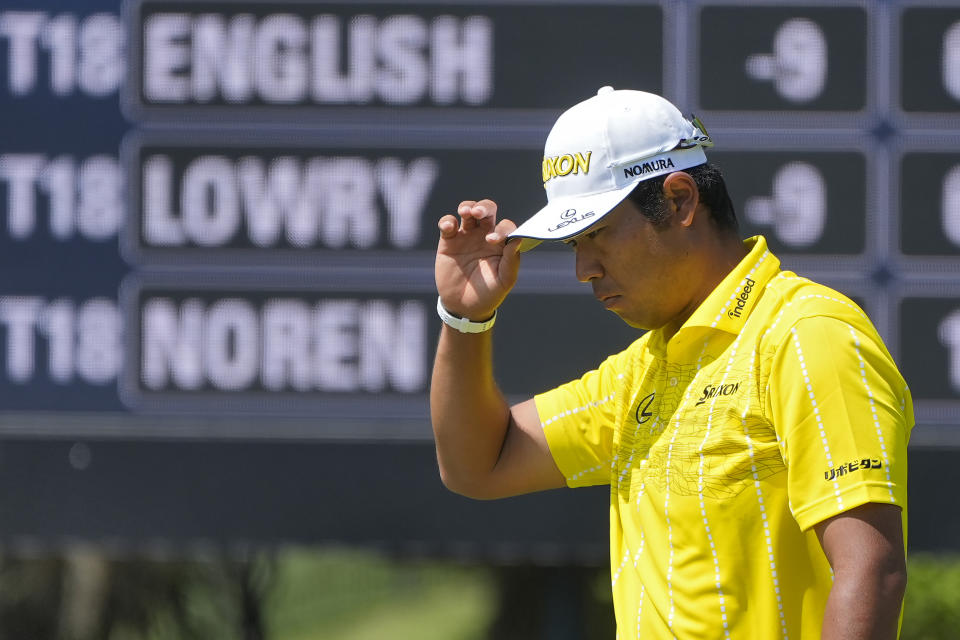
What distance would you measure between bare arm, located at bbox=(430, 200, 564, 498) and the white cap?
182mm

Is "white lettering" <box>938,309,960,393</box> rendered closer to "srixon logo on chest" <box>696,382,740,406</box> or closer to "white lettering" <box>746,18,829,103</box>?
"white lettering" <box>746,18,829,103</box>

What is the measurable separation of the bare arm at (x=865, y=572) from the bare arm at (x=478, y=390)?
61 centimetres

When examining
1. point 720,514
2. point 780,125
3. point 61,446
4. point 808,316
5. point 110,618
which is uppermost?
point 780,125

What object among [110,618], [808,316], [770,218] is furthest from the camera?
[110,618]

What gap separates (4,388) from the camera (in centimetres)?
318

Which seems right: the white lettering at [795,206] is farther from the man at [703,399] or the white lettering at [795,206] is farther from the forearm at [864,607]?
the forearm at [864,607]

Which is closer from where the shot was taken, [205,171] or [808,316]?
[808,316]

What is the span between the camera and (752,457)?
53.5 inches

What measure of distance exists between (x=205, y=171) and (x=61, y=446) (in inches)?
30.7

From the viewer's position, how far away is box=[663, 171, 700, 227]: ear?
1506 mm

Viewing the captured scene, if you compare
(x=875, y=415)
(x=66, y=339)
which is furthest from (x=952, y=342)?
(x=66, y=339)

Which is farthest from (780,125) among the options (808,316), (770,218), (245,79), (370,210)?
(808,316)

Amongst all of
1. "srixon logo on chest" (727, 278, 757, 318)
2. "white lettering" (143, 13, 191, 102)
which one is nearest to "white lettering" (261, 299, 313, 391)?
"white lettering" (143, 13, 191, 102)

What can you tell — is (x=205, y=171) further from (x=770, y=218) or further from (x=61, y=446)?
(x=770, y=218)
